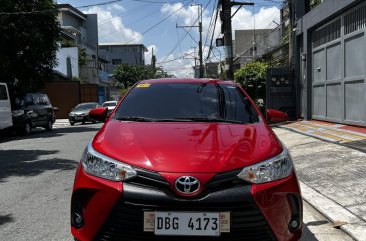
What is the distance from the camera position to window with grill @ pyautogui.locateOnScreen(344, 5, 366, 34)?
37.5ft

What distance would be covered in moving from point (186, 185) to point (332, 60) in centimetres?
1166

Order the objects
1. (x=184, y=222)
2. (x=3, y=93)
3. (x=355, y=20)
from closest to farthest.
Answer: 1. (x=184, y=222)
2. (x=355, y=20)
3. (x=3, y=93)

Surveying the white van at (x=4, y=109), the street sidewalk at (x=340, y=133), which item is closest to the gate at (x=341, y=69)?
the street sidewalk at (x=340, y=133)

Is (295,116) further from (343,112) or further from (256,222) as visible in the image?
(256,222)

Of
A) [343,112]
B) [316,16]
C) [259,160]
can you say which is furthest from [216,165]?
[316,16]

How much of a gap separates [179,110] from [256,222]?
5.42 feet

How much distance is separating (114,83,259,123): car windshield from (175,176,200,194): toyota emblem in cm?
120

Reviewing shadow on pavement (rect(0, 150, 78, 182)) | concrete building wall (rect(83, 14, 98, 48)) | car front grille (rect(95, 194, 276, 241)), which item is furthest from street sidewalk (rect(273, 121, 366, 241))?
concrete building wall (rect(83, 14, 98, 48))

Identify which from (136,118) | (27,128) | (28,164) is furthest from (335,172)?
(27,128)

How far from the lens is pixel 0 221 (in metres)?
5.13

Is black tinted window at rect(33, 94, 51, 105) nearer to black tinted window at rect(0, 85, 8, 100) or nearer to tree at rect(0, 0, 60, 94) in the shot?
tree at rect(0, 0, 60, 94)

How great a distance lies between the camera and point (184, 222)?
312 centimetres

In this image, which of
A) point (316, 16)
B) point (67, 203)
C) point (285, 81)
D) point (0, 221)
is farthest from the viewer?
point (285, 81)

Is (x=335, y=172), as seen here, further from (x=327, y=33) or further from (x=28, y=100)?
(x=28, y=100)
